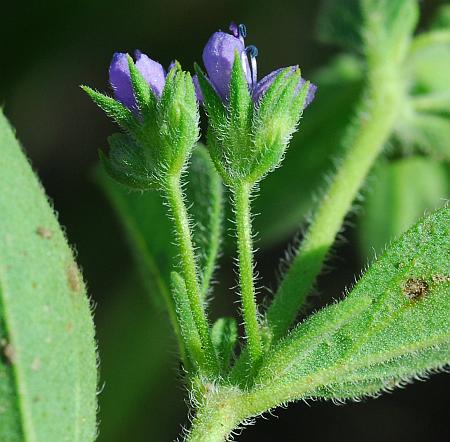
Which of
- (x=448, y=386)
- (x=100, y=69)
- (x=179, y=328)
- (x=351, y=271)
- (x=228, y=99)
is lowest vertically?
(x=448, y=386)

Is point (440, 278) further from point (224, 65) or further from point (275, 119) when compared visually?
point (224, 65)

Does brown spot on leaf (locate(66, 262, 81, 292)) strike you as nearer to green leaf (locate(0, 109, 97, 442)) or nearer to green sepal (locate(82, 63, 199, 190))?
green leaf (locate(0, 109, 97, 442))

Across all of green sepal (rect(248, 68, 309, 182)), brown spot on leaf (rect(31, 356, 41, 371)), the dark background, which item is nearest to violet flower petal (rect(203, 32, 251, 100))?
green sepal (rect(248, 68, 309, 182))

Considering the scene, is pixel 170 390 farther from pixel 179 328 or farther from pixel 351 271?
pixel 179 328

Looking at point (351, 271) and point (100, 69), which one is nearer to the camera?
point (351, 271)

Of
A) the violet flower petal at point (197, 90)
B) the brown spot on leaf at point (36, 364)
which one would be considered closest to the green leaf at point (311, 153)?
the violet flower petal at point (197, 90)

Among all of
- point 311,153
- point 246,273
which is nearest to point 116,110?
point 246,273

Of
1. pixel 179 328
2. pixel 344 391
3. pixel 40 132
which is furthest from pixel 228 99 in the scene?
pixel 40 132
